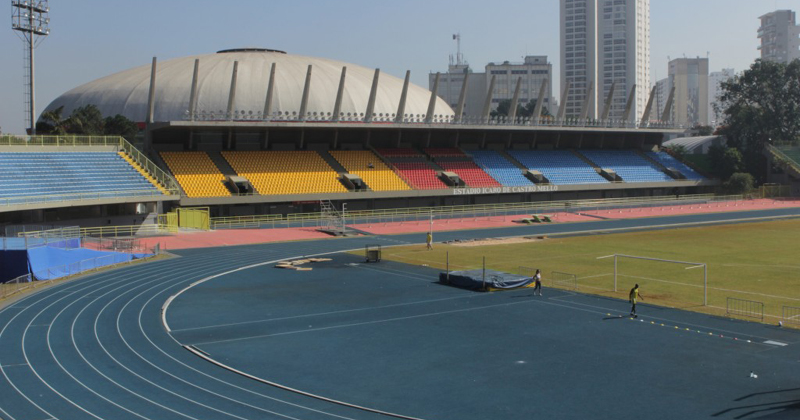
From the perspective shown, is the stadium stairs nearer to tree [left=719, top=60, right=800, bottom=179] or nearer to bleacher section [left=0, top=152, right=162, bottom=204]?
bleacher section [left=0, top=152, right=162, bottom=204]

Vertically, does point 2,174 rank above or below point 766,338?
above

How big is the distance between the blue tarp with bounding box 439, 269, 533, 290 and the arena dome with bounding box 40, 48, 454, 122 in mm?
44514

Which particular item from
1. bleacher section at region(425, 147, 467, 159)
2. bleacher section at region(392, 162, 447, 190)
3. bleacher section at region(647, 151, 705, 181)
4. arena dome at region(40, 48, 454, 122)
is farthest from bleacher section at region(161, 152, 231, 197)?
bleacher section at region(647, 151, 705, 181)

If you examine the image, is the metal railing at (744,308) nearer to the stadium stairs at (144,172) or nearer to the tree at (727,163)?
the stadium stairs at (144,172)

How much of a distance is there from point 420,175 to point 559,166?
2123cm

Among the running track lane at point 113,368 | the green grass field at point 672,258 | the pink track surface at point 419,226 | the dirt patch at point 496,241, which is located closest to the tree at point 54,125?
the pink track surface at point 419,226

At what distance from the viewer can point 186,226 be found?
6438cm

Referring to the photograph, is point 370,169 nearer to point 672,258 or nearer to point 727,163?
point 672,258

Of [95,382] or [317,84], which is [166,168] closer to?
[317,84]

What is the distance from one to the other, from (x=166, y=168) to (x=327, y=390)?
5635 centimetres

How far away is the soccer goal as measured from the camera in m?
34.6

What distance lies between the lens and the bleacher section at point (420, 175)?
270 ft

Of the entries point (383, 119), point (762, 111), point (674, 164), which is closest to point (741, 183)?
point (674, 164)

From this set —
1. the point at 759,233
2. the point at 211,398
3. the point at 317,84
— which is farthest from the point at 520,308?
the point at 317,84
